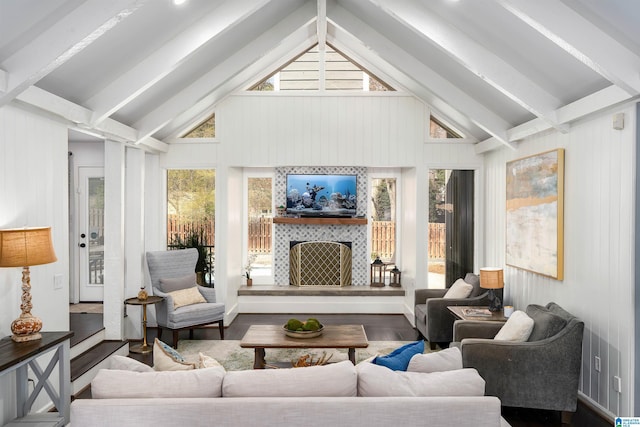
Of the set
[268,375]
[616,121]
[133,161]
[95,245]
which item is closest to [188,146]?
[133,161]

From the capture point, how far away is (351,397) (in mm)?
2387

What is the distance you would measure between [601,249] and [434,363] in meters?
1.89

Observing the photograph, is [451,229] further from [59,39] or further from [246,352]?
[59,39]

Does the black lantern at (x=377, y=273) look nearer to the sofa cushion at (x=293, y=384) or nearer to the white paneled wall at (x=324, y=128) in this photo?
the white paneled wall at (x=324, y=128)

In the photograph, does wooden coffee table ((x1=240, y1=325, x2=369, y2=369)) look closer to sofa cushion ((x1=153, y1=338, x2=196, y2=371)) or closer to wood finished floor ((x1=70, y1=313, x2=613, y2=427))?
wood finished floor ((x1=70, y1=313, x2=613, y2=427))

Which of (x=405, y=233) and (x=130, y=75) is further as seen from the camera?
(x=405, y=233)

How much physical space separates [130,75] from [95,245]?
142 inches

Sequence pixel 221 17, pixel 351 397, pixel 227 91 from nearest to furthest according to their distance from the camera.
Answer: pixel 351 397, pixel 221 17, pixel 227 91

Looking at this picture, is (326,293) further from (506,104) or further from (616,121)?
(616,121)

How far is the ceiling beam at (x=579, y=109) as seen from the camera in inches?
127

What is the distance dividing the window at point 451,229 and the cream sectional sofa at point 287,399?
4.00m

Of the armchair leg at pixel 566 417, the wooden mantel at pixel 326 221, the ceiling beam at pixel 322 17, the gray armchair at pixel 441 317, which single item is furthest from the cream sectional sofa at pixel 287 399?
the wooden mantel at pixel 326 221

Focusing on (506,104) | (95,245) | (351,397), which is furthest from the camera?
(95,245)

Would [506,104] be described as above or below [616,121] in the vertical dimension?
above
